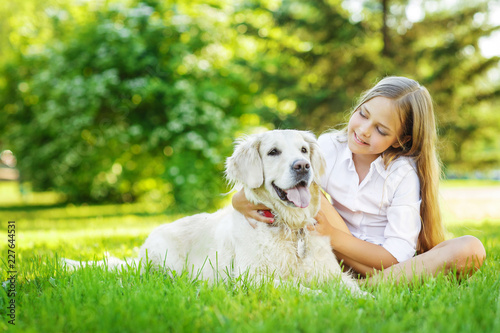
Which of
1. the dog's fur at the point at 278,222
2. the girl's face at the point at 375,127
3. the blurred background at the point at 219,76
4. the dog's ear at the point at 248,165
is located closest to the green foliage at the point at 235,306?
the dog's fur at the point at 278,222

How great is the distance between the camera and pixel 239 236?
3.09 meters

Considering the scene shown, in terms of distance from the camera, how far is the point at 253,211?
312cm

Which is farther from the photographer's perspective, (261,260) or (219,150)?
(219,150)

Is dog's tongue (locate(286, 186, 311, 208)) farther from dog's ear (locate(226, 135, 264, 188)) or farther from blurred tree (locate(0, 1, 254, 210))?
blurred tree (locate(0, 1, 254, 210))

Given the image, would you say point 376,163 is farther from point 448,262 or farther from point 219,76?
point 219,76

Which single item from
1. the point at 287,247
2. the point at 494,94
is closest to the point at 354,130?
the point at 287,247

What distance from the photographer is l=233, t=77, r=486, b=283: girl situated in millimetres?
3234

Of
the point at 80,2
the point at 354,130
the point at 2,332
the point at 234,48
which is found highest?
the point at 80,2

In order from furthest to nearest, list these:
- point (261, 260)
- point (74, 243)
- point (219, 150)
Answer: point (219, 150) < point (74, 243) < point (261, 260)

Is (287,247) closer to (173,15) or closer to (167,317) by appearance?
(167,317)

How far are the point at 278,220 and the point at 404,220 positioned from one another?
1009 millimetres

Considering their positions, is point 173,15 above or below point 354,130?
above

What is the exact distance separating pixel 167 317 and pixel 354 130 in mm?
2175

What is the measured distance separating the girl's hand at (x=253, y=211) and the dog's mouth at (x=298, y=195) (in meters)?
0.19
